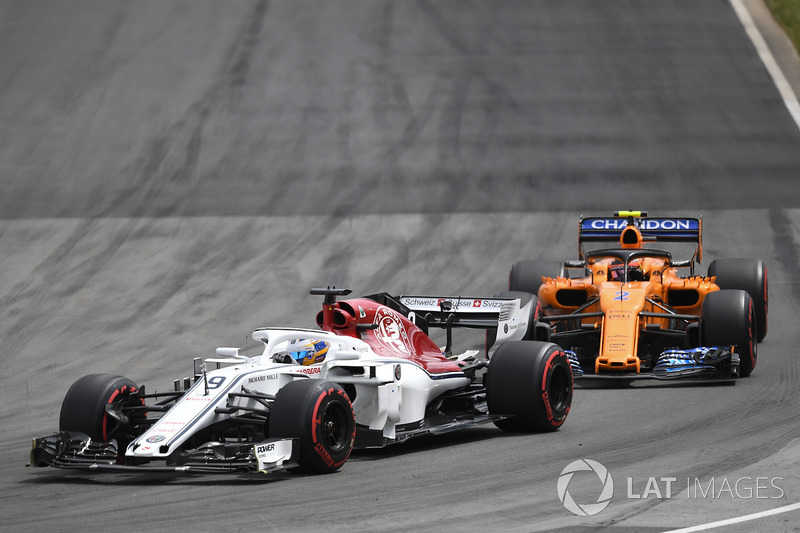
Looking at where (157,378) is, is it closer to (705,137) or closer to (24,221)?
(24,221)

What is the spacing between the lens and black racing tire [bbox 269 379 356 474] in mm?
9891

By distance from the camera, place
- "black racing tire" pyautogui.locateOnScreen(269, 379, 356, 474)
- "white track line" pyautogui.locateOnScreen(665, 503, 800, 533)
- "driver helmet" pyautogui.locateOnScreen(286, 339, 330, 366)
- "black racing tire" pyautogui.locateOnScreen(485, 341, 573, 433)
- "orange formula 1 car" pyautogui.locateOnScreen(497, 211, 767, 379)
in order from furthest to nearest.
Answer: "orange formula 1 car" pyautogui.locateOnScreen(497, 211, 767, 379) < "black racing tire" pyautogui.locateOnScreen(485, 341, 573, 433) < "driver helmet" pyautogui.locateOnScreen(286, 339, 330, 366) < "black racing tire" pyautogui.locateOnScreen(269, 379, 356, 474) < "white track line" pyautogui.locateOnScreen(665, 503, 800, 533)

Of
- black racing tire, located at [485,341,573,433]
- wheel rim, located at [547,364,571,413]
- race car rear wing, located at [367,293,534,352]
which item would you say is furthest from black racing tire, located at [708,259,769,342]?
black racing tire, located at [485,341,573,433]

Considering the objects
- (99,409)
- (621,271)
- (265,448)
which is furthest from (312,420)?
(621,271)

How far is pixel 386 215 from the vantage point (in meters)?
25.0

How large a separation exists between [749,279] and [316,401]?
1025 cm

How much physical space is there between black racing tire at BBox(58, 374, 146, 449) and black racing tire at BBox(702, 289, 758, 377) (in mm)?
8100

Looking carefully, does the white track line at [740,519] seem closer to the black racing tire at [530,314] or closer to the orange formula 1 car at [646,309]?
the orange formula 1 car at [646,309]

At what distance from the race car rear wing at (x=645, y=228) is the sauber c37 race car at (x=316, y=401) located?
552cm

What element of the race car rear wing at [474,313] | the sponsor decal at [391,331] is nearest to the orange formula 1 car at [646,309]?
the race car rear wing at [474,313]

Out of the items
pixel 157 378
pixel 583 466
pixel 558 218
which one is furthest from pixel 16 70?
pixel 583 466

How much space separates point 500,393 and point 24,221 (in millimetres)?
15491

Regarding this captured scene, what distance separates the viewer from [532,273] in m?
19.0

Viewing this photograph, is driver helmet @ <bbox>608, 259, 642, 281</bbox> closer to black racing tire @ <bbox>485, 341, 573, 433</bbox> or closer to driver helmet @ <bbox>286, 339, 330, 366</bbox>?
black racing tire @ <bbox>485, 341, 573, 433</bbox>
